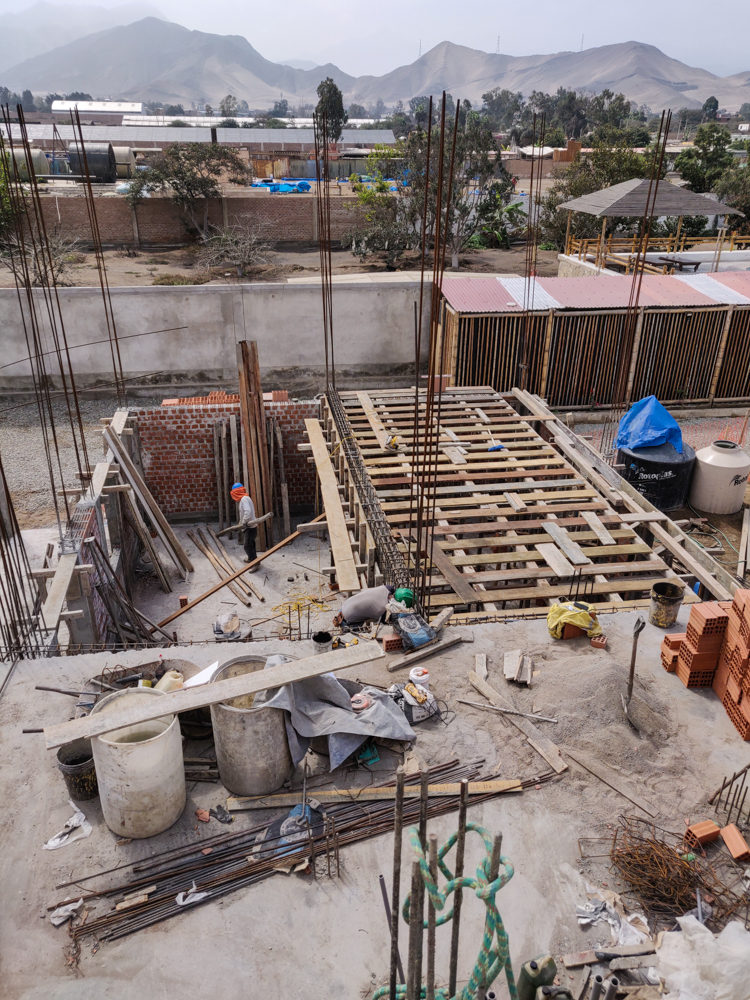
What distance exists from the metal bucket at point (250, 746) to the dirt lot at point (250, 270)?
22105 millimetres

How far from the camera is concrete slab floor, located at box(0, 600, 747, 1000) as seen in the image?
4.05 meters

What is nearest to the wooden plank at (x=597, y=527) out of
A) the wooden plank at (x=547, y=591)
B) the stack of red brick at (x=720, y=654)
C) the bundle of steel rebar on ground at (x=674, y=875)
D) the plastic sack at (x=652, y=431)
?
the wooden plank at (x=547, y=591)

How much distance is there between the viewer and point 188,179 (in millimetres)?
30969

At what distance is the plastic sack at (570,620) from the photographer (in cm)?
658

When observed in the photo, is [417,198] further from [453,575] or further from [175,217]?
[453,575]

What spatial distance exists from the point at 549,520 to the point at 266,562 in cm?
501

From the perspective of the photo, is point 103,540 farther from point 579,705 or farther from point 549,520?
point 579,705

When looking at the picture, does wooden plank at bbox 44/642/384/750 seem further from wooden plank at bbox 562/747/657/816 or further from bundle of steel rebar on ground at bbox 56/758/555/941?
wooden plank at bbox 562/747/657/816

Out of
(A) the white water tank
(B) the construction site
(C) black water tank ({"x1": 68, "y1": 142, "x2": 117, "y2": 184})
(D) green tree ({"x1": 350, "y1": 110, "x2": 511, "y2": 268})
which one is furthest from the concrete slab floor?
(C) black water tank ({"x1": 68, "y1": 142, "x2": 117, "y2": 184})

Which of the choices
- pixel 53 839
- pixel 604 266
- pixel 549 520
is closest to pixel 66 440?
pixel 549 520

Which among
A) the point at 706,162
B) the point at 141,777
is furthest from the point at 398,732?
the point at 706,162

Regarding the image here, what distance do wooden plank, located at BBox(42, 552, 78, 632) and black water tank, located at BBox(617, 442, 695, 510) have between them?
8.42 m

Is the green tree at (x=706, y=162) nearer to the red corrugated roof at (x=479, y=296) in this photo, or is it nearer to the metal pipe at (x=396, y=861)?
the red corrugated roof at (x=479, y=296)

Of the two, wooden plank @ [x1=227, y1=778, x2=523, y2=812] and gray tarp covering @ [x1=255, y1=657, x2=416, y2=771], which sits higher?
gray tarp covering @ [x1=255, y1=657, x2=416, y2=771]
